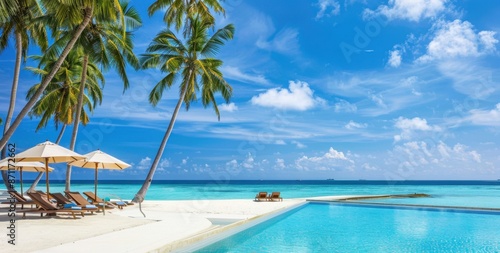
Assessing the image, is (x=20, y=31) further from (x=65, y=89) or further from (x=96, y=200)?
(x=65, y=89)

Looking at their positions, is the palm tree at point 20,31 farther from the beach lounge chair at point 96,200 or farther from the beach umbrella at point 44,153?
the beach lounge chair at point 96,200

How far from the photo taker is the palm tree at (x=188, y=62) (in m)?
18.7

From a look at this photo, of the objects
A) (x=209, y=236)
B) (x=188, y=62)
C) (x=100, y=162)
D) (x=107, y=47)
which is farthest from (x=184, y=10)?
(x=209, y=236)

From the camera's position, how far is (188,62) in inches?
747

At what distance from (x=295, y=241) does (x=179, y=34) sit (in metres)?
12.4

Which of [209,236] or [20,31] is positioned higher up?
[20,31]

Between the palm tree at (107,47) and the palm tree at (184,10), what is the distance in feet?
4.33

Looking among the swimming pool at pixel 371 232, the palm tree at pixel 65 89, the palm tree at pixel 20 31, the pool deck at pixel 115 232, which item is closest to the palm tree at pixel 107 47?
the palm tree at pixel 20 31

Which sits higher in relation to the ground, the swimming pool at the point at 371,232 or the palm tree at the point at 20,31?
the palm tree at the point at 20,31

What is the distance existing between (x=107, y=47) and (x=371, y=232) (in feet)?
38.9

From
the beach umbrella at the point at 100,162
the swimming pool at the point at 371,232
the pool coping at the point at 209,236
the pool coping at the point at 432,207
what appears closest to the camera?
the pool coping at the point at 209,236

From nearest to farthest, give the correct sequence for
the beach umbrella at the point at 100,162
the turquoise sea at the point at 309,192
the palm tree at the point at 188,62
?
the beach umbrella at the point at 100,162
the palm tree at the point at 188,62
the turquoise sea at the point at 309,192

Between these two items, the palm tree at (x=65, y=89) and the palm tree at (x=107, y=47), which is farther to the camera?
the palm tree at (x=65, y=89)

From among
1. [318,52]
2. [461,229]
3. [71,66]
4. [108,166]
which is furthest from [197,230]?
[318,52]
